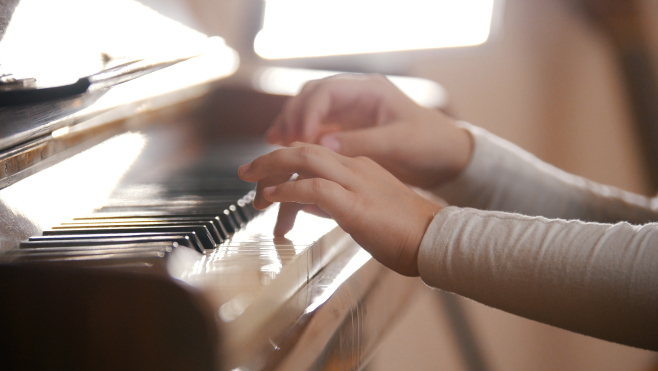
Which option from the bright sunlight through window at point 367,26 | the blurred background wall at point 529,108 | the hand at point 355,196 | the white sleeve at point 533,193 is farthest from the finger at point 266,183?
the bright sunlight through window at point 367,26

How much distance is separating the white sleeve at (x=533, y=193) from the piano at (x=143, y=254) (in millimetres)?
195

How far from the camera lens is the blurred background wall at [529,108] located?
195 cm

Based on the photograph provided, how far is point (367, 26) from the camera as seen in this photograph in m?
2.35

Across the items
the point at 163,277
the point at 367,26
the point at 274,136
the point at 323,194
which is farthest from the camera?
the point at 367,26

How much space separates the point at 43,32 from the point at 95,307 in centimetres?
42

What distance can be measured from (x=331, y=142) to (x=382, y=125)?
140 millimetres

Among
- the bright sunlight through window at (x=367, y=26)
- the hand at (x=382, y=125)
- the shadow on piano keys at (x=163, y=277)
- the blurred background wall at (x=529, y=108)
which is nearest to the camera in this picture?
the shadow on piano keys at (x=163, y=277)

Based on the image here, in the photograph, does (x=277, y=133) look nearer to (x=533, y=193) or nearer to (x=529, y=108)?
(x=533, y=193)

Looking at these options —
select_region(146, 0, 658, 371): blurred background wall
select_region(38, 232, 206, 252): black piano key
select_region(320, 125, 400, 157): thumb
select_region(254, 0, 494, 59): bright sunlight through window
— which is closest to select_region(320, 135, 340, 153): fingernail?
select_region(320, 125, 400, 157): thumb

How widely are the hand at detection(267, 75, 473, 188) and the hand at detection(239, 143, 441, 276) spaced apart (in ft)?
0.48

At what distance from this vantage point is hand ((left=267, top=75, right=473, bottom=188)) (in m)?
0.68

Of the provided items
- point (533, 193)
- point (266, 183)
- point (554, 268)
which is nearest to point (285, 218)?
point (266, 183)

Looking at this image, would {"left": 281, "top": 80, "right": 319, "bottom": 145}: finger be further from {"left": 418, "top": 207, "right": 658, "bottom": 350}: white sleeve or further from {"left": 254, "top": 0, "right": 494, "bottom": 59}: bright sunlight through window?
{"left": 254, "top": 0, "right": 494, "bottom": 59}: bright sunlight through window

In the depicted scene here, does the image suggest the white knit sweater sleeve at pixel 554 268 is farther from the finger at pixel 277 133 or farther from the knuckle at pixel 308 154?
the finger at pixel 277 133
